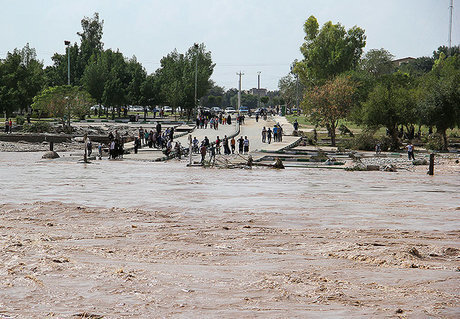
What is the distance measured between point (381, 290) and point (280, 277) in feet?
5.85

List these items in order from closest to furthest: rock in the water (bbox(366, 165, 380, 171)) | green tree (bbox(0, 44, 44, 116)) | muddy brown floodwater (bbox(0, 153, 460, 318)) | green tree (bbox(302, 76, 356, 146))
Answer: muddy brown floodwater (bbox(0, 153, 460, 318)) → rock in the water (bbox(366, 165, 380, 171)) → green tree (bbox(302, 76, 356, 146)) → green tree (bbox(0, 44, 44, 116))

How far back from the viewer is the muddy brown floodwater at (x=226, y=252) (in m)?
8.91

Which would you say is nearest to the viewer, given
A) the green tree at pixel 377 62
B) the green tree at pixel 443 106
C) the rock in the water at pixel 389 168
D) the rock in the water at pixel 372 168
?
the rock in the water at pixel 389 168

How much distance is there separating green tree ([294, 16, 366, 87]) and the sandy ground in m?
62.5

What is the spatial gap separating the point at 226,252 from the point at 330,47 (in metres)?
66.8

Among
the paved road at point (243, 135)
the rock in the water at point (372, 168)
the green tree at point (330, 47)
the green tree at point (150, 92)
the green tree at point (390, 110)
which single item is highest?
the green tree at point (330, 47)

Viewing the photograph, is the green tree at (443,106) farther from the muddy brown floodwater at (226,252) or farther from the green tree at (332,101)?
the muddy brown floodwater at (226,252)

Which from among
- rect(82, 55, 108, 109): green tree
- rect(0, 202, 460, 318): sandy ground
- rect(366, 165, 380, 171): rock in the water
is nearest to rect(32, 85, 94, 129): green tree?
rect(82, 55, 108, 109): green tree

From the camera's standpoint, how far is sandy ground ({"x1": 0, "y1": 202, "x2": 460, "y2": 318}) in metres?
8.73

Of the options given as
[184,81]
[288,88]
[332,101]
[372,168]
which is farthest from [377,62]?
[372,168]

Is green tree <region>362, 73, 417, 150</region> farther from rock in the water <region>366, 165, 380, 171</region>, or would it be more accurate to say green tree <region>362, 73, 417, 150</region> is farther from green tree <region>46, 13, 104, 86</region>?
green tree <region>46, 13, 104, 86</region>

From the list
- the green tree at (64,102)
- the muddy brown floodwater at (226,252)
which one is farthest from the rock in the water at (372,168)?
the green tree at (64,102)

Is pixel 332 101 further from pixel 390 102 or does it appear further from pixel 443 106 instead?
pixel 443 106

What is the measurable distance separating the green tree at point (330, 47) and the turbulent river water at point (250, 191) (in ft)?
150
